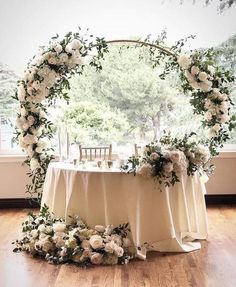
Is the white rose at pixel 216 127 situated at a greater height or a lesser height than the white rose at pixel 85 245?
greater

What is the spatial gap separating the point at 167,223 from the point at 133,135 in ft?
8.02

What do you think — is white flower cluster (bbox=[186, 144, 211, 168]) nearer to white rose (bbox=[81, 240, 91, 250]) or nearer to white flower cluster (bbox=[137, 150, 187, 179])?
white flower cluster (bbox=[137, 150, 187, 179])

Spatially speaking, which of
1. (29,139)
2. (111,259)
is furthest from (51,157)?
(111,259)

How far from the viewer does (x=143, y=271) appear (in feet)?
12.3

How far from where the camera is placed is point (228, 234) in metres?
4.81

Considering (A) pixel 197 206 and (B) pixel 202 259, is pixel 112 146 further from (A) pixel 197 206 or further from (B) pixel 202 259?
(B) pixel 202 259

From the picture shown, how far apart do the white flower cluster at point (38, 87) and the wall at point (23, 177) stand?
1517 millimetres

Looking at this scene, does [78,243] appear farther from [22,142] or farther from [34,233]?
[22,142]

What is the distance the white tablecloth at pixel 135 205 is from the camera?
416cm

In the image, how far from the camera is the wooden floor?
11.5 feet

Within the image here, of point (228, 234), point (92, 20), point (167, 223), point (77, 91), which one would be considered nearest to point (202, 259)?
point (167, 223)

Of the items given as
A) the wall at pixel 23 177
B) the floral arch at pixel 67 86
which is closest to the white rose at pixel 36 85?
the floral arch at pixel 67 86

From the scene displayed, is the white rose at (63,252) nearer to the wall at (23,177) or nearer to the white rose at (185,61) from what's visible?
the white rose at (185,61)

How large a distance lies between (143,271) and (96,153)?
62.6 inches
